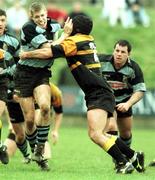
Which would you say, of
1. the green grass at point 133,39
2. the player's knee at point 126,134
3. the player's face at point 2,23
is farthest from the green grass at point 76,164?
the green grass at point 133,39

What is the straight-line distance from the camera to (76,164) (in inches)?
583

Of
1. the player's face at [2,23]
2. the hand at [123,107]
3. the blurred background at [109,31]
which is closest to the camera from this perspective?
the hand at [123,107]

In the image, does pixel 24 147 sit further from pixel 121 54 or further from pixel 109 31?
pixel 109 31

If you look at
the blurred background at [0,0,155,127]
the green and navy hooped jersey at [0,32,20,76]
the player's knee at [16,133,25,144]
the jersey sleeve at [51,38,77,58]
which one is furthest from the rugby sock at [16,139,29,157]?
the blurred background at [0,0,155,127]

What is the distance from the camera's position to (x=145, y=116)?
27297 mm

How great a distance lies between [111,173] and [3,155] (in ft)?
6.84

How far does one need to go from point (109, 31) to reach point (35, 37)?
20194 millimetres

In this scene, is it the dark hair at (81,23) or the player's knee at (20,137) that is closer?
the dark hair at (81,23)

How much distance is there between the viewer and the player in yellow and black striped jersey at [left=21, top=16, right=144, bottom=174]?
12508mm

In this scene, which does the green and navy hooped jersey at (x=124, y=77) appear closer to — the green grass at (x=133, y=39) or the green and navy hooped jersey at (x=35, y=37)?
the green and navy hooped jersey at (x=35, y=37)

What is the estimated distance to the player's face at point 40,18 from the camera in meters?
13.1

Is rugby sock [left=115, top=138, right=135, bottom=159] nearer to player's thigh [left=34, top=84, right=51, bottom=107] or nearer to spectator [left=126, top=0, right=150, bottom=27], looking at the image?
player's thigh [left=34, top=84, right=51, bottom=107]

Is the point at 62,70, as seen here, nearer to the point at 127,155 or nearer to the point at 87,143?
the point at 87,143

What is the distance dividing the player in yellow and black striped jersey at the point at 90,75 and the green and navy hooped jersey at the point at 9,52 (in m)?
1.31
